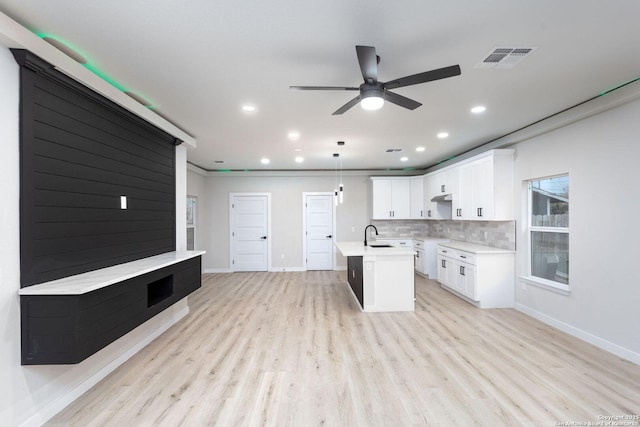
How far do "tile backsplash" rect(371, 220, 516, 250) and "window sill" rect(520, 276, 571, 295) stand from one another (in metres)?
0.52

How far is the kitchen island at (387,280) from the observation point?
4.27 m

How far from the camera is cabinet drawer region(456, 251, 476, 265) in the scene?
447 centimetres

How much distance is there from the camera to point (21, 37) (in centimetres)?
178

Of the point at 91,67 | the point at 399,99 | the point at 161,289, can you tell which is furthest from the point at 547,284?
the point at 91,67

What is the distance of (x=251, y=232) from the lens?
7.39 meters

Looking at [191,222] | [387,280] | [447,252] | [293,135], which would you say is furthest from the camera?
[191,222]

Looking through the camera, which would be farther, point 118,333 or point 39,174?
Answer: point 118,333

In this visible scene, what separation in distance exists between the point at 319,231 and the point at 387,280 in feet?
11.0

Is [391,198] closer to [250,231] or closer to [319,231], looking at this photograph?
[319,231]

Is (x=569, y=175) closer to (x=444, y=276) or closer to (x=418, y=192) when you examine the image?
(x=444, y=276)

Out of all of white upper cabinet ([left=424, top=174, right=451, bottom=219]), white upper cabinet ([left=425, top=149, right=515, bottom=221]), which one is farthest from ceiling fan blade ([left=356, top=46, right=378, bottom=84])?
white upper cabinet ([left=424, top=174, right=451, bottom=219])

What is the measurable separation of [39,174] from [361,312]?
12.9ft

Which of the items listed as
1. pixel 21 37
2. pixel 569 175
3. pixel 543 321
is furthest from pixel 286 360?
pixel 569 175

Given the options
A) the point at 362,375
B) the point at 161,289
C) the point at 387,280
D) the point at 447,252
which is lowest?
the point at 362,375
